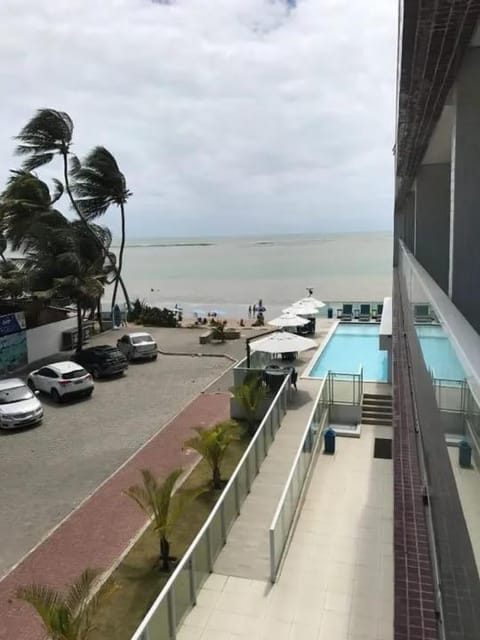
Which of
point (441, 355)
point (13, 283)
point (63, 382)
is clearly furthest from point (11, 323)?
point (441, 355)

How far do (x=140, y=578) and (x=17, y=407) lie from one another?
9482 mm

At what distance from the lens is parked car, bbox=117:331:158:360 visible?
2584cm

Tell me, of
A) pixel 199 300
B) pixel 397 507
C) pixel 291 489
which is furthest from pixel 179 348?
pixel 199 300

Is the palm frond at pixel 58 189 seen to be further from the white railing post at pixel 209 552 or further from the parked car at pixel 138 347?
the white railing post at pixel 209 552

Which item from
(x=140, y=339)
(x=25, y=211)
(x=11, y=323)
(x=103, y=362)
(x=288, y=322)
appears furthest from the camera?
(x=25, y=211)

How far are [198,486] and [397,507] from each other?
25.7ft

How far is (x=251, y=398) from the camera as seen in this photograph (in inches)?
654

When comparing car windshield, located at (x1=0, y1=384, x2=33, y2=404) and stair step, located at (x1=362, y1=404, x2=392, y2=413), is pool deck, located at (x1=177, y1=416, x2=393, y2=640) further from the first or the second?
car windshield, located at (x1=0, y1=384, x2=33, y2=404)

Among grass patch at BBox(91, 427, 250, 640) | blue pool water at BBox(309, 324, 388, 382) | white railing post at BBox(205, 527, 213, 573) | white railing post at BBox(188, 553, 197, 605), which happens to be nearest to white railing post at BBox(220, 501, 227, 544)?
white railing post at BBox(205, 527, 213, 573)

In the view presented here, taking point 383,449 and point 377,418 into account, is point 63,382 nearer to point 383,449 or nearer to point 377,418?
point 377,418

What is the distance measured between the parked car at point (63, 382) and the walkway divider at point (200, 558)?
8759mm

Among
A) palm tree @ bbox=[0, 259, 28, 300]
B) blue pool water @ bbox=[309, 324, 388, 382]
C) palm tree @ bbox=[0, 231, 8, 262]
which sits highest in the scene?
palm tree @ bbox=[0, 231, 8, 262]

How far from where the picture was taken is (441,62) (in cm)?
472

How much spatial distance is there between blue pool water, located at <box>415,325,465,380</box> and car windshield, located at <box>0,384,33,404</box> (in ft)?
50.9
